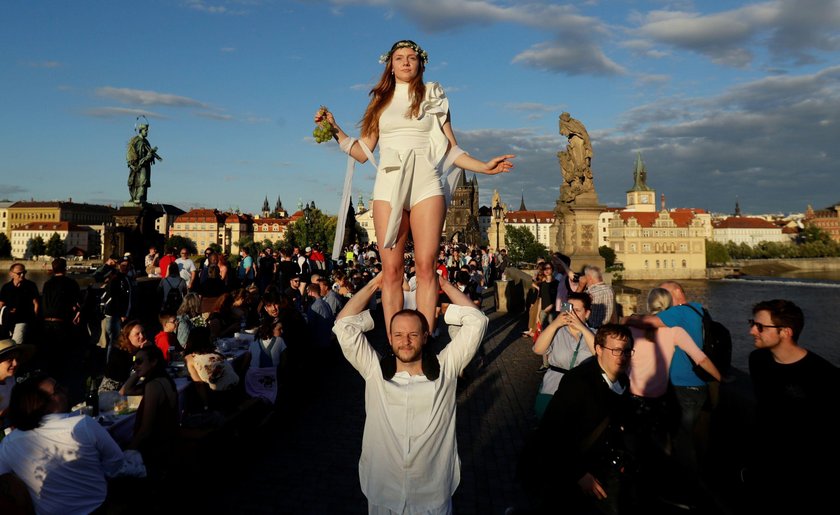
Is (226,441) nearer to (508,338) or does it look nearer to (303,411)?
(303,411)

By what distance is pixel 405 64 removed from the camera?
377cm

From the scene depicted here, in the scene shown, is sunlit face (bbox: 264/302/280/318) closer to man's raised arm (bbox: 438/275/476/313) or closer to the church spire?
man's raised arm (bbox: 438/275/476/313)

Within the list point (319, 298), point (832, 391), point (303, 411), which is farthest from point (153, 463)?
point (319, 298)

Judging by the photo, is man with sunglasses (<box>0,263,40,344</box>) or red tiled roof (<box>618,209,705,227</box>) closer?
man with sunglasses (<box>0,263,40,344</box>)

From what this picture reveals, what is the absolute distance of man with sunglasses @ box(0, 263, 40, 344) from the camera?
830cm

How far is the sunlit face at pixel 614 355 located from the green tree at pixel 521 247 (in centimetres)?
11790

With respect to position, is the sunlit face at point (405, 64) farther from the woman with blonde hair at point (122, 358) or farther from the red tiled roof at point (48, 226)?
the red tiled roof at point (48, 226)

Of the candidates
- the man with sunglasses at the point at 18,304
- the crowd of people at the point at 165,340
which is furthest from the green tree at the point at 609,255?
the man with sunglasses at the point at 18,304

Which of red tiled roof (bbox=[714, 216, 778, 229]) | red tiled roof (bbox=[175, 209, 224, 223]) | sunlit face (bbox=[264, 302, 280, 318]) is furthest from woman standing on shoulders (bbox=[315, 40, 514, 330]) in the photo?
red tiled roof (bbox=[714, 216, 778, 229])

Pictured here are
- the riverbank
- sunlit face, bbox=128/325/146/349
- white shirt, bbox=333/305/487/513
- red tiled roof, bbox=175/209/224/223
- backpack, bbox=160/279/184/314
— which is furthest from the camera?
red tiled roof, bbox=175/209/224/223

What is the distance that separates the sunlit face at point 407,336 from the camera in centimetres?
252

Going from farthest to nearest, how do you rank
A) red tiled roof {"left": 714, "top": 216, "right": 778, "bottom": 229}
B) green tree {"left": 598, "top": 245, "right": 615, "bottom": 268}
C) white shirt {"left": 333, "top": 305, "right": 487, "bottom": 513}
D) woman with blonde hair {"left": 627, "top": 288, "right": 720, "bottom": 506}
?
red tiled roof {"left": 714, "top": 216, "right": 778, "bottom": 229} < green tree {"left": 598, "top": 245, "right": 615, "bottom": 268} < woman with blonde hair {"left": 627, "top": 288, "right": 720, "bottom": 506} < white shirt {"left": 333, "top": 305, "right": 487, "bottom": 513}

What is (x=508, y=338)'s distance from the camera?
42.3 feet

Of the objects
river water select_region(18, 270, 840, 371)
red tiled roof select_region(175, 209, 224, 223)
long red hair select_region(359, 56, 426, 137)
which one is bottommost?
river water select_region(18, 270, 840, 371)
